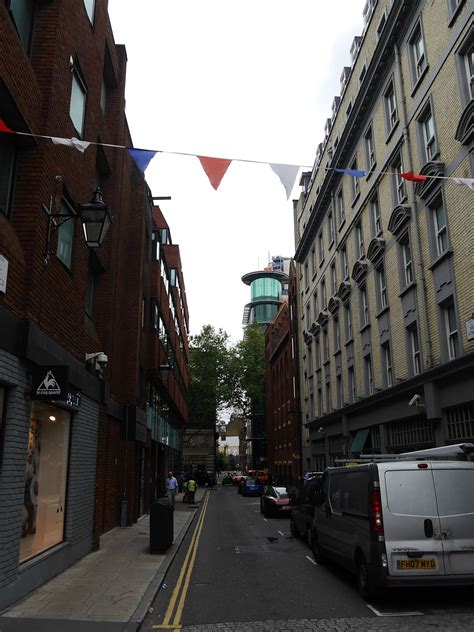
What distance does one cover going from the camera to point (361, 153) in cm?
2434

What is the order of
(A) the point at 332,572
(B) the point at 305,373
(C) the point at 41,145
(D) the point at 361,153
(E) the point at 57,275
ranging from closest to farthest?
(C) the point at 41,145 → (E) the point at 57,275 → (A) the point at 332,572 → (D) the point at 361,153 → (B) the point at 305,373

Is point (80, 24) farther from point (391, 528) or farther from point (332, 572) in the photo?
point (332, 572)

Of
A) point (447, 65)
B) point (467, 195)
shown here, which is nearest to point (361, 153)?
point (447, 65)

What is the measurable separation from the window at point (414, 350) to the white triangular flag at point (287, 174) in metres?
10.7

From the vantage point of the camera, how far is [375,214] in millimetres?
22766

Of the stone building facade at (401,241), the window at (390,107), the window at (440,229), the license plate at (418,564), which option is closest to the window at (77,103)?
the stone building facade at (401,241)

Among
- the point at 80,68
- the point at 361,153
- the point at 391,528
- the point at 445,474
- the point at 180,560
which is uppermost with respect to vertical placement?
the point at 361,153

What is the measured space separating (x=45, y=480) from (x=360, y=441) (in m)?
16.5

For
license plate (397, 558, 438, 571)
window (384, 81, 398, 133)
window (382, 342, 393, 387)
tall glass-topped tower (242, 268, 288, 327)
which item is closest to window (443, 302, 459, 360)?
window (382, 342, 393, 387)

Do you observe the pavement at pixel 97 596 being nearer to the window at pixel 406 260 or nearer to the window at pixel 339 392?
the window at pixel 406 260

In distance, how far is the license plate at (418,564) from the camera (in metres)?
7.52

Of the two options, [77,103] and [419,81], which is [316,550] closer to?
[77,103]

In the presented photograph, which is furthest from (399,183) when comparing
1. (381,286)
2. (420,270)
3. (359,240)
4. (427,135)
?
(359,240)

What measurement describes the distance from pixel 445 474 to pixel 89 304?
31.8 ft
